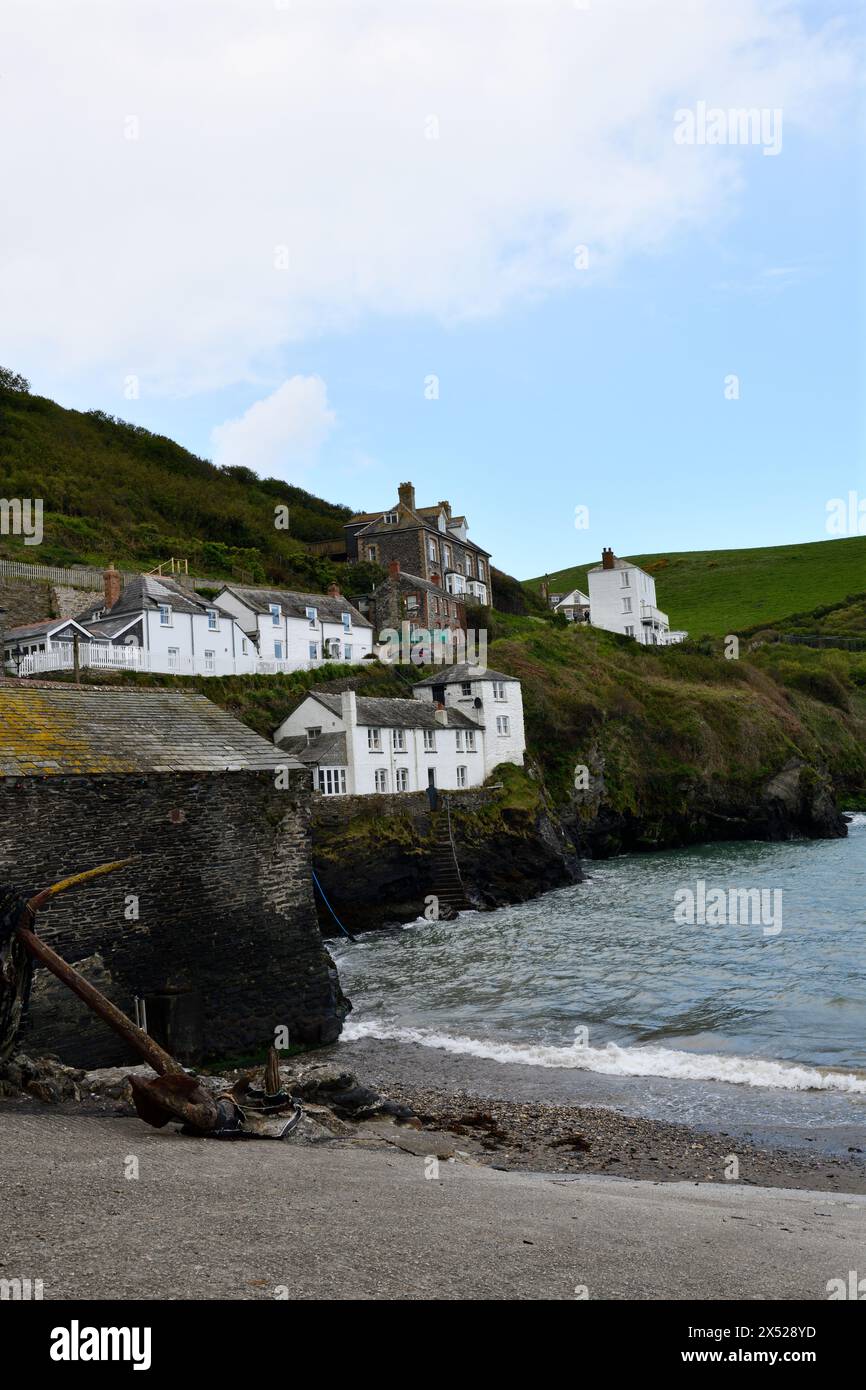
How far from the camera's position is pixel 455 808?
46250 mm

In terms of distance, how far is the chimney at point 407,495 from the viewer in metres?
82.4

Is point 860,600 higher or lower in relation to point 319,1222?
higher

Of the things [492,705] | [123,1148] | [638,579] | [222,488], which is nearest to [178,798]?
[123,1148]

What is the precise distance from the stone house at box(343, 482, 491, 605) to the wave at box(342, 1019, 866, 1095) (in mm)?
57571

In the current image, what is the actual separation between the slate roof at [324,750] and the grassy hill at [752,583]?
75.9 metres

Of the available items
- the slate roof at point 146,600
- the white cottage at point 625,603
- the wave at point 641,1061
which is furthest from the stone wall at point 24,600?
the white cottage at point 625,603

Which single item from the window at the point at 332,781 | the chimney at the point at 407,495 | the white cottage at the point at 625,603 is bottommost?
the window at the point at 332,781

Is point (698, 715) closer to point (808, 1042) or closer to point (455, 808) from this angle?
point (455, 808)

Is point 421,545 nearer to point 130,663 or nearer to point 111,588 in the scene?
point 111,588

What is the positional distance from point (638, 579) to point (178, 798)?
272ft

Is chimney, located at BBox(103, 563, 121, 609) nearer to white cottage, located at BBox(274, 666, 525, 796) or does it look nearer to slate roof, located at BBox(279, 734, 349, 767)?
white cottage, located at BBox(274, 666, 525, 796)

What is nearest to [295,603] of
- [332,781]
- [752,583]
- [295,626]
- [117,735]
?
[295,626]

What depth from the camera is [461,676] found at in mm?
53406

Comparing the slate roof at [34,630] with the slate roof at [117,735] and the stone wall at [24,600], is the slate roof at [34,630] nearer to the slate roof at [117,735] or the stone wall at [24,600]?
the stone wall at [24,600]
